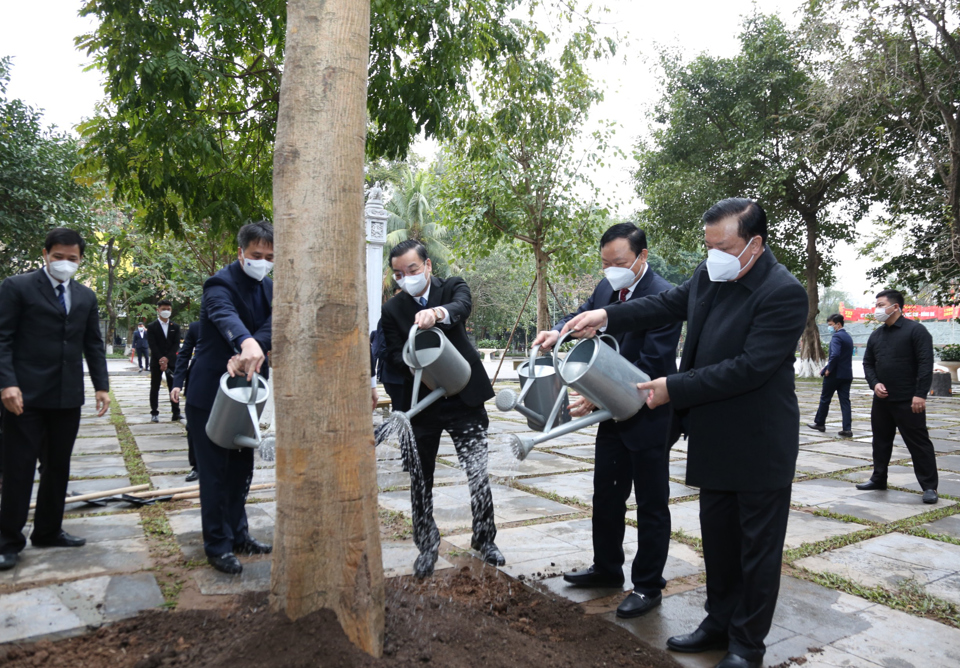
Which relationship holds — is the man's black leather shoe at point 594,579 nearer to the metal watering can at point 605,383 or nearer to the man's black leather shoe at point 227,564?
the metal watering can at point 605,383

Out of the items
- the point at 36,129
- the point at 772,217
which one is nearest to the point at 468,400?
the point at 36,129

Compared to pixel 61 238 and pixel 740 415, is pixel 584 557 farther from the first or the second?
pixel 61 238

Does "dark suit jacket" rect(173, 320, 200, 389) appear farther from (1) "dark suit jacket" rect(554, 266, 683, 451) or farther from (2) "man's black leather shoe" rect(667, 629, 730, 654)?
(2) "man's black leather shoe" rect(667, 629, 730, 654)

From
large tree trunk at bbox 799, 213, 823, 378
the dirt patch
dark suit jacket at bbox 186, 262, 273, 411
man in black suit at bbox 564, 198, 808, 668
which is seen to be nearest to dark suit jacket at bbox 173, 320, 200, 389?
dark suit jacket at bbox 186, 262, 273, 411

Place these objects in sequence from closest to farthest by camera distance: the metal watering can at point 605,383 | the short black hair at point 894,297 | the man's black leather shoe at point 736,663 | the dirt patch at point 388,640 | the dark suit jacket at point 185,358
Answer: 1. the dirt patch at point 388,640
2. the man's black leather shoe at point 736,663
3. the metal watering can at point 605,383
4. the short black hair at point 894,297
5. the dark suit jacket at point 185,358

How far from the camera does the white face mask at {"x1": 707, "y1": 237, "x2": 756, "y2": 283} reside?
261 cm

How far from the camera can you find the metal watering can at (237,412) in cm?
325

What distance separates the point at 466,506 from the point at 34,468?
261cm

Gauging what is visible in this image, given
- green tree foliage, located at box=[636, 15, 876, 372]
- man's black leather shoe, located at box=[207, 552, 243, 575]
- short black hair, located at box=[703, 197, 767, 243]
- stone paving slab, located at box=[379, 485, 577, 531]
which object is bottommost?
stone paving slab, located at box=[379, 485, 577, 531]

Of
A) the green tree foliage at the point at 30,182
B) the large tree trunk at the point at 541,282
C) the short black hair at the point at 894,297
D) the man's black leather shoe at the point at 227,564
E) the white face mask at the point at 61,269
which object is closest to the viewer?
the man's black leather shoe at the point at 227,564

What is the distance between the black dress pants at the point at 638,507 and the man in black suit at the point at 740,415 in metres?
0.38

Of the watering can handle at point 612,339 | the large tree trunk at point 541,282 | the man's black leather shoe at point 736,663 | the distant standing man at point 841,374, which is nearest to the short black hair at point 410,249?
the watering can handle at point 612,339

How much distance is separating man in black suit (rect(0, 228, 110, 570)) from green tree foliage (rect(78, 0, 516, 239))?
83.7 inches

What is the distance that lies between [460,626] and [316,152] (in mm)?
1776
